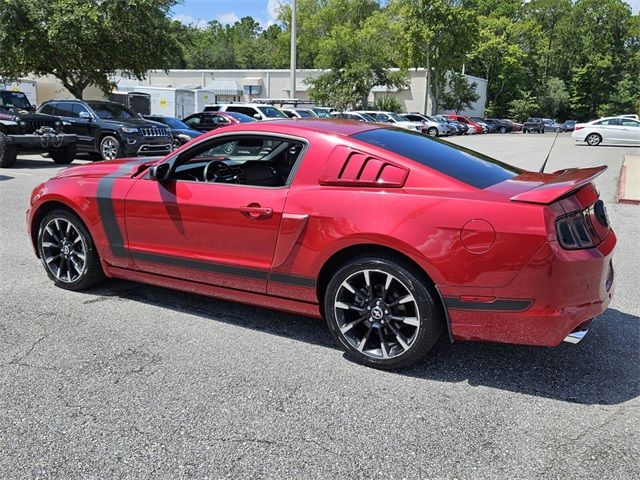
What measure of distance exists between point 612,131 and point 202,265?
32.8 meters

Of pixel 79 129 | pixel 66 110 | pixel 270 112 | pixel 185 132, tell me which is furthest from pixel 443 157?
pixel 270 112

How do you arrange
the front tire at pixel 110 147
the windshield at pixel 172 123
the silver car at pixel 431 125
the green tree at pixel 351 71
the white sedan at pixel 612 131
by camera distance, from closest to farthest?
the front tire at pixel 110 147
the windshield at pixel 172 123
the white sedan at pixel 612 131
the silver car at pixel 431 125
the green tree at pixel 351 71

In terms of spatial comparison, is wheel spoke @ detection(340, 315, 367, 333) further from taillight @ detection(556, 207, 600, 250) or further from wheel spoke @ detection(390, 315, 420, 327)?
taillight @ detection(556, 207, 600, 250)

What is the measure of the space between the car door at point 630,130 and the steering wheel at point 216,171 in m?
32.0

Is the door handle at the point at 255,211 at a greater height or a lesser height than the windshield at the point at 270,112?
lesser

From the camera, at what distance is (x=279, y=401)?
326 centimetres

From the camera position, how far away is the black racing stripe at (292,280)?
3.78 metres

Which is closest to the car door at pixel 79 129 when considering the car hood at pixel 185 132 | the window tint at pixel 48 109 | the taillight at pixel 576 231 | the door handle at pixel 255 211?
the window tint at pixel 48 109

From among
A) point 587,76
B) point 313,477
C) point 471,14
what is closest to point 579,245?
point 313,477

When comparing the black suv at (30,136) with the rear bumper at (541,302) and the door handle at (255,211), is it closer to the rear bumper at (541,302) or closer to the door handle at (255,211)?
the door handle at (255,211)

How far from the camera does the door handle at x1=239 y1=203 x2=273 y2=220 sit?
3.84m

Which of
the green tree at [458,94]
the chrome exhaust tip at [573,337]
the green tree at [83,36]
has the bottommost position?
the chrome exhaust tip at [573,337]

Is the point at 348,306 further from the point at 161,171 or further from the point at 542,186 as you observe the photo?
the point at 161,171

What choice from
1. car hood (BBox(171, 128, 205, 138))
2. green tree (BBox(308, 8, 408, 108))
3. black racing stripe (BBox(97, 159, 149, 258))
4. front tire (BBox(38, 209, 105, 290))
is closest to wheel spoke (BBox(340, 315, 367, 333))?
black racing stripe (BBox(97, 159, 149, 258))
